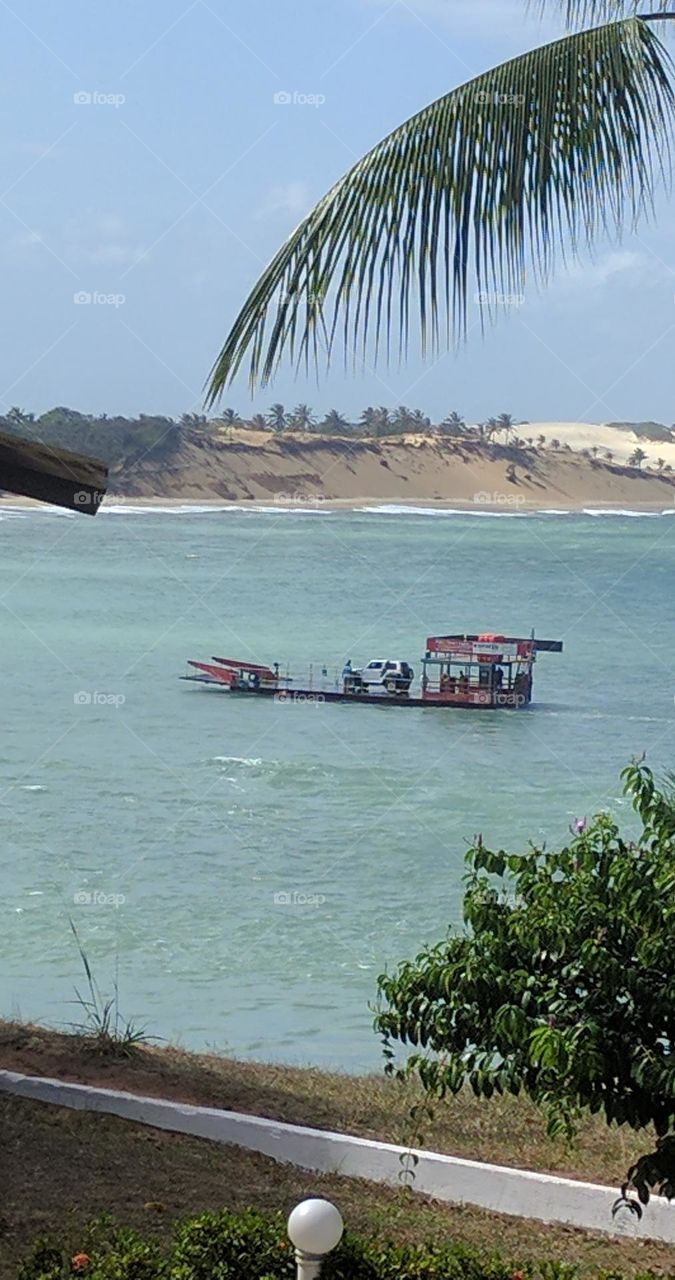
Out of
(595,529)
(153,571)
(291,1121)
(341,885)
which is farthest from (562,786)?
(595,529)

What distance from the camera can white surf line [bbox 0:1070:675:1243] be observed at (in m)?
4.55

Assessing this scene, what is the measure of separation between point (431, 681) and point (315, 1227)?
35150 mm

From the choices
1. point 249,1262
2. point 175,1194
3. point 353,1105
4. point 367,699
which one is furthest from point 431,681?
→ point 249,1262

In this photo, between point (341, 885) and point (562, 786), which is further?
point (562, 786)

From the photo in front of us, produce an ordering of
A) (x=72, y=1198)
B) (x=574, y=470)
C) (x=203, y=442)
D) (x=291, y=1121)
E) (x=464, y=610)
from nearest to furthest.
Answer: (x=72, y=1198), (x=291, y=1121), (x=203, y=442), (x=464, y=610), (x=574, y=470)

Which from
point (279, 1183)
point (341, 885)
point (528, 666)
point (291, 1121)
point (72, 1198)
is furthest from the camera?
point (528, 666)

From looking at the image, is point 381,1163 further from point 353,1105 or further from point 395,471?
point 395,471

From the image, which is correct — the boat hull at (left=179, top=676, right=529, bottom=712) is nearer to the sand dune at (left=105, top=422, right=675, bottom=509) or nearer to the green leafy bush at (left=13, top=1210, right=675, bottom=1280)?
the sand dune at (left=105, top=422, right=675, bottom=509)

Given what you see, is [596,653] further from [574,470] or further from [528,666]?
[574,470]

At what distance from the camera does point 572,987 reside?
3566mm

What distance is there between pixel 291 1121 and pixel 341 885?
11782 millimetres

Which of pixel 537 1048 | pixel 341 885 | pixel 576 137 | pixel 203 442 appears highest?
pixel 203 442

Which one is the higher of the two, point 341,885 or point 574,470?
point 574,470

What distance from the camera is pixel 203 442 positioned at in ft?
206
